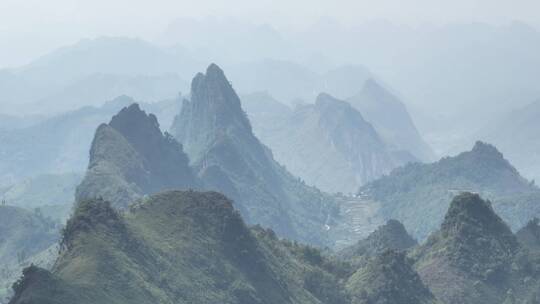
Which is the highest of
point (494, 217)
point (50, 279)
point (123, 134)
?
point (123, 134)

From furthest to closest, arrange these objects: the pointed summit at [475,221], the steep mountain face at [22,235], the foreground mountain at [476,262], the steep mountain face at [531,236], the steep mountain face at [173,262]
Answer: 1. the steep mountain face at [22,235]
2. the steep mountain face at [531,236]
3. the pointed summit at [475,221]
4. the foreground mountain at [476,262]
5. the steep mountain face at [173,262]

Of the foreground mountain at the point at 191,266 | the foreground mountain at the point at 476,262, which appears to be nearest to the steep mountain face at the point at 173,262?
the foreground mountain at the point at 191,266

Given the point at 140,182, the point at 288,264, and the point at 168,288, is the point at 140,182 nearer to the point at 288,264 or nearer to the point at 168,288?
the point at 288,264

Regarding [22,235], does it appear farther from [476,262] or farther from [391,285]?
[391,285]

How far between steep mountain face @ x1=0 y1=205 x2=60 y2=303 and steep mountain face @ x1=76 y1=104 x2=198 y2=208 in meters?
11.8

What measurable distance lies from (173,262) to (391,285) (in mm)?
19845

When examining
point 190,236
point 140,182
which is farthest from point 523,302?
point 140,182

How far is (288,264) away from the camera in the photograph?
10762 centimetres

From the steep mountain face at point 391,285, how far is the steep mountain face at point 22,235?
51.5 meters

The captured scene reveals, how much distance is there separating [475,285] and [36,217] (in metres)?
72.3

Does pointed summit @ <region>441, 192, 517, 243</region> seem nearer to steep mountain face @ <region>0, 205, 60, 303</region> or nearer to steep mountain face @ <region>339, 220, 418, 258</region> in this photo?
steep mountain face @ <region>339, 220, 418, 258</region>

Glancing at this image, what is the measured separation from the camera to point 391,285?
104 metres

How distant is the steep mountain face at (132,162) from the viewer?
14025cm

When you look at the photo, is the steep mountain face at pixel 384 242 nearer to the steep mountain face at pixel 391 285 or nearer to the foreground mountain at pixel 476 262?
the foreground mountain at pixel 476 262
